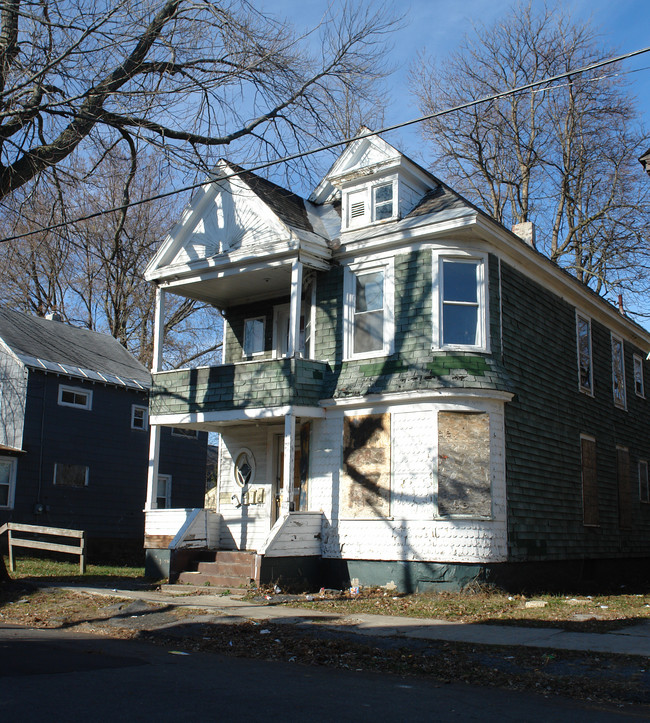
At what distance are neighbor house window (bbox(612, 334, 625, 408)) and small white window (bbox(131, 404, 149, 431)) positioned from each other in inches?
569

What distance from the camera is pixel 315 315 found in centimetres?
1587

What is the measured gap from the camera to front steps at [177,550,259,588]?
13.6 m

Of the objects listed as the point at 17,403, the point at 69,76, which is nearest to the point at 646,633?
the point at 69,76

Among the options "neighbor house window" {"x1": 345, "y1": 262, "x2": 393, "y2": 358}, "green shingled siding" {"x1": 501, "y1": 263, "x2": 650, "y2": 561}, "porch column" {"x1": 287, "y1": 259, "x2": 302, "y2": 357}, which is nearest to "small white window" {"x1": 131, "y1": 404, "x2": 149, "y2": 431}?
"porch column" {"x1": 287, "y1": 259, "x2": 302, "y2": 357}

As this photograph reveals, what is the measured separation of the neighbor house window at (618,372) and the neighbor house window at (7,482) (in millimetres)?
16205

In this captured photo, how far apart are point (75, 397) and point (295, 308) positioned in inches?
443

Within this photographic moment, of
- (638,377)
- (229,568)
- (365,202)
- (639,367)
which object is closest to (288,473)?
(229,568)

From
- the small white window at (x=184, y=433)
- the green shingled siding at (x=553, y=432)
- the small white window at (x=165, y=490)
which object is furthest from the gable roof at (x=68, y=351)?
the green shingled siding at (x=553, y=432)

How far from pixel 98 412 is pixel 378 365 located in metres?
12.3

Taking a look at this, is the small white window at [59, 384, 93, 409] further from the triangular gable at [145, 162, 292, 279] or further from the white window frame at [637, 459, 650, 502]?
the white window frame at [637, 459, 650, 502]

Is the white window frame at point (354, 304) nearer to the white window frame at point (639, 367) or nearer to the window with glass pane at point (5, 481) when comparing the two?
the white window frame at point (639, 367)

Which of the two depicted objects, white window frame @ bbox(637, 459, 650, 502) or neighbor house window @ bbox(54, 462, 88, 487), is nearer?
white window frame @ bbox(637, 459, 650, 502)

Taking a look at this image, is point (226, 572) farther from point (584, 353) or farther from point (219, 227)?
point (584, 353)

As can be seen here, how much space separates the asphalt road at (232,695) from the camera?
5.46 metres
